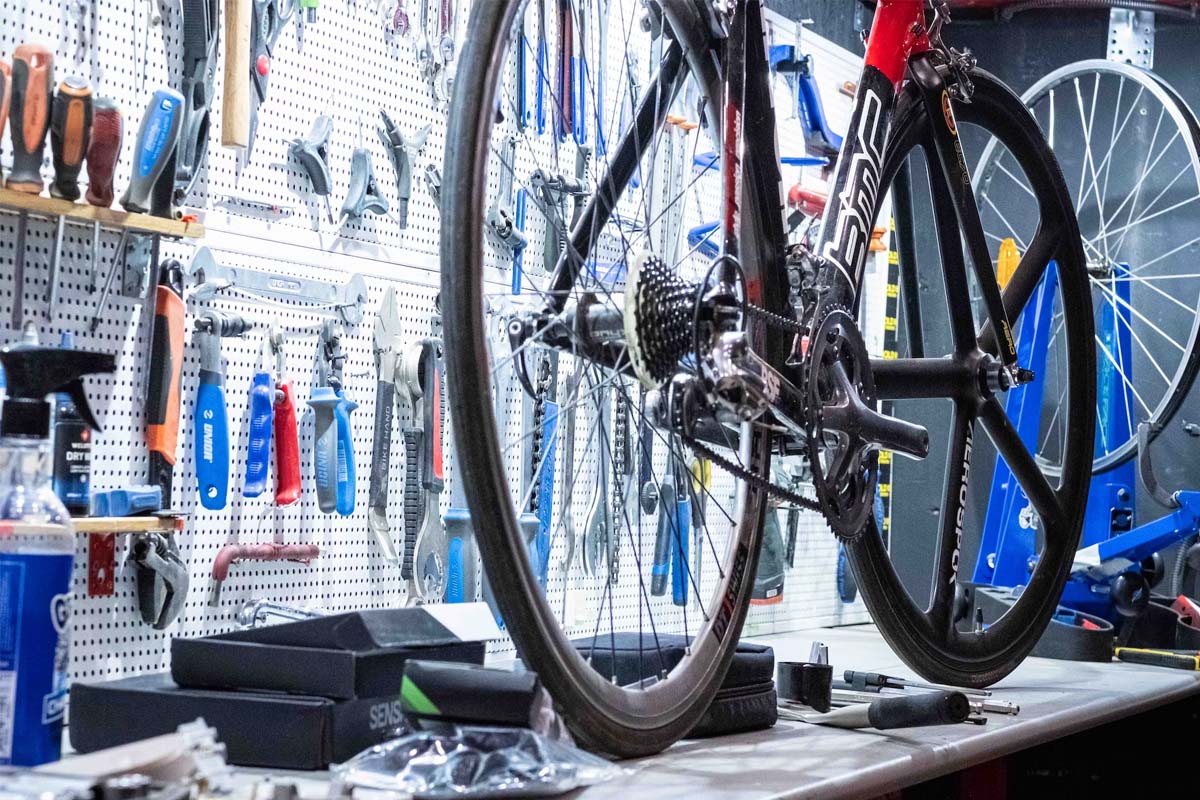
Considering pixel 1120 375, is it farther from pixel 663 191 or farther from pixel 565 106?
pixel 565 106

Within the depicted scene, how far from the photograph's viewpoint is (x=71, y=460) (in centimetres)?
150

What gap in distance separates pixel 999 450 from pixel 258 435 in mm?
1174

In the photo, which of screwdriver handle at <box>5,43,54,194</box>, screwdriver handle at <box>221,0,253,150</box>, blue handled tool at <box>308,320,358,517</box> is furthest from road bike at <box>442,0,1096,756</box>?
screwdriver handle at <box>5,43,54,194</box>

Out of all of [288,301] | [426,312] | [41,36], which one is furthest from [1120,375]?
[41,36]

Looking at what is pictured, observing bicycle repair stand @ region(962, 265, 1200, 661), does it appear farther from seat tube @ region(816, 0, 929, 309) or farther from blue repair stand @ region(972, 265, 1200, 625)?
seat tube @ region(816, 0, 929, 309)

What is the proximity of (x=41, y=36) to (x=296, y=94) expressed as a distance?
408 millimetres

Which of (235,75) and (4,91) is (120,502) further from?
(235,75)

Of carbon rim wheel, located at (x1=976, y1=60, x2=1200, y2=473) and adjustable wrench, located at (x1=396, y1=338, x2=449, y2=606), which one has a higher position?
carbon rim wheel, located at (x1=976, y1=60, x2=1200, y2=473)

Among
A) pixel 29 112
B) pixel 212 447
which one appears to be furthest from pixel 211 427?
pixel 29 112

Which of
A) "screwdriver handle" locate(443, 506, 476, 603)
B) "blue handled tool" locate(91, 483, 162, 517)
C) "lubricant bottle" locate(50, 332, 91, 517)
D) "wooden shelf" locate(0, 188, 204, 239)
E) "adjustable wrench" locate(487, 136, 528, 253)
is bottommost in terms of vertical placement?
"screwdriver handle" locate(443, 506, 476, 603)

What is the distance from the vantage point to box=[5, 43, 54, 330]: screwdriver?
147cm

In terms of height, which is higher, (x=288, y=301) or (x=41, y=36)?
(x=41, y=36)

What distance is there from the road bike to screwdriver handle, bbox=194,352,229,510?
38 cm

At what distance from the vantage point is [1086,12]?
3.52m
